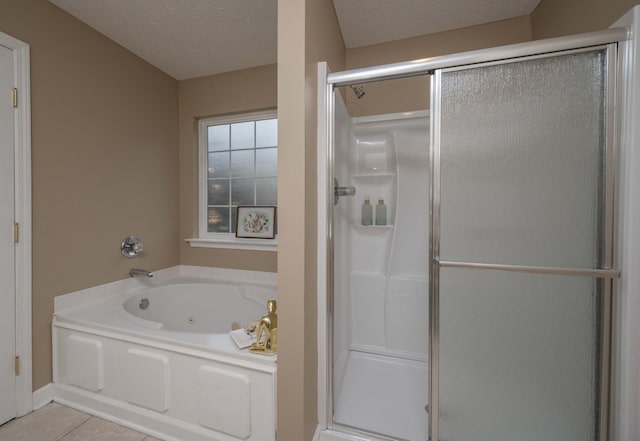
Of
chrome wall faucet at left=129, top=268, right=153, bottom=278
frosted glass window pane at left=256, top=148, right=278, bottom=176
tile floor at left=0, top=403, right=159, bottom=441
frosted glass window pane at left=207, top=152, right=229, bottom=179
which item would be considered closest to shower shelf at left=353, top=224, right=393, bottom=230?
frosted glass window pane at left=256, top=148, right=278, bottom=176

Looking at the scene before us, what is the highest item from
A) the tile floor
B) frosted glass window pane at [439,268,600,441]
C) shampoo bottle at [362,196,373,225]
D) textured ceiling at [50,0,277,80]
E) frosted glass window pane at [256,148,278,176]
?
textured ceiling at [50,0,277,80]

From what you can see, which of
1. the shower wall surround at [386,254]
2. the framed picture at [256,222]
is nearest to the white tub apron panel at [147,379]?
the shower wall surround at [386,254]

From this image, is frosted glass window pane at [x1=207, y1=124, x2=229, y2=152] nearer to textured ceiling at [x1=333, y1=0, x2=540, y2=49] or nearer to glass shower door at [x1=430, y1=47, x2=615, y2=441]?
textured ceiling at [x1=333, y1=0, x2=540, y2=49]

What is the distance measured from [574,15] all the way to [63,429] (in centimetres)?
341

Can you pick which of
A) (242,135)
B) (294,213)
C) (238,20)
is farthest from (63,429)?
(238,20)

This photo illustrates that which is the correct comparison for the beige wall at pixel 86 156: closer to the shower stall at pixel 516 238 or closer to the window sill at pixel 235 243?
the window sill at pixel 235 243

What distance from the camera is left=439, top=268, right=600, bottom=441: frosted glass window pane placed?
1.06m

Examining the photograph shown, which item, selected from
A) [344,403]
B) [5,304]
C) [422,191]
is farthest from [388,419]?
[5,304]

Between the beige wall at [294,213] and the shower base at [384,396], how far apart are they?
1.43ft

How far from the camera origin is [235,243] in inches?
96.8

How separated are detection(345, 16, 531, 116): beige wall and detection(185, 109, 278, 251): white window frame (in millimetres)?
815

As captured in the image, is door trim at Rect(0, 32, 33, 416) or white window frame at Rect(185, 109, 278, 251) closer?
door trim at Rect(0, 32, 33, 416)

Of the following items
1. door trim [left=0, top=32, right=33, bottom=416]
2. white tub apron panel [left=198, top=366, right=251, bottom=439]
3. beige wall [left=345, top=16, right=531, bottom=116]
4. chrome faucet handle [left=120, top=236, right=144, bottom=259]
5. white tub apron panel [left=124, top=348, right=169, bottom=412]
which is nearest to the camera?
white tub apron panel [left=198, top=366, right=251, bottom=439]

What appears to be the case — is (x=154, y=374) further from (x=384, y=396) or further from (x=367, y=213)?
(x=367, y=213)
